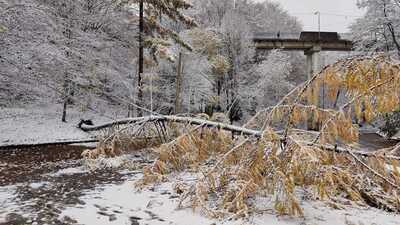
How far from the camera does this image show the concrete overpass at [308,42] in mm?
31566

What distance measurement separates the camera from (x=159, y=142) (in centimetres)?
923

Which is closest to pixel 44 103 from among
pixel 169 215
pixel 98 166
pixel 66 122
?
pixel 66 122

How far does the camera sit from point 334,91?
4.62m

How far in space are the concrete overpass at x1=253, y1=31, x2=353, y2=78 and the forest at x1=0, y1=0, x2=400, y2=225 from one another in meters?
10.9

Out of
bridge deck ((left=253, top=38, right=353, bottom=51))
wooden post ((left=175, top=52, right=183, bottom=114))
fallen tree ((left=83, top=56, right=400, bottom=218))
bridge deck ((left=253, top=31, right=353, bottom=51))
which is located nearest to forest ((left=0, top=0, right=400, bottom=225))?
fallen tree ((left=83, top=56, right=400, bottom=218))

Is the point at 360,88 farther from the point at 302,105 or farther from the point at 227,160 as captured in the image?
the point at 227,160

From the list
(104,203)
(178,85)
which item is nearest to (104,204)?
(104,203)

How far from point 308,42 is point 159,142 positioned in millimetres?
26169

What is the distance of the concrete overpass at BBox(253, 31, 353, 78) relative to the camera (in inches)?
1243

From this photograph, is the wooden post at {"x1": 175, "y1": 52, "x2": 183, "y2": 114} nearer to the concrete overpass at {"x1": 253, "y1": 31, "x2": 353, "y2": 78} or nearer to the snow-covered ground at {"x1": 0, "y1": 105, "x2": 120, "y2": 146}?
the snow-covered ground at {"x1": 0, "y1": 105, "x2": 120, "y2": 146}

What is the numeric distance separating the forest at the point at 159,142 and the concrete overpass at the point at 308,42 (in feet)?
35.7

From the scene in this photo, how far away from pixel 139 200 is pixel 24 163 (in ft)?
15.6

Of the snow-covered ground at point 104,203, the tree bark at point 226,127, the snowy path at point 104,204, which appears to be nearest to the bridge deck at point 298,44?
the tree bark at point 226,127

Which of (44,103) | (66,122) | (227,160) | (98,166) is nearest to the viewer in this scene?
(227,160)
